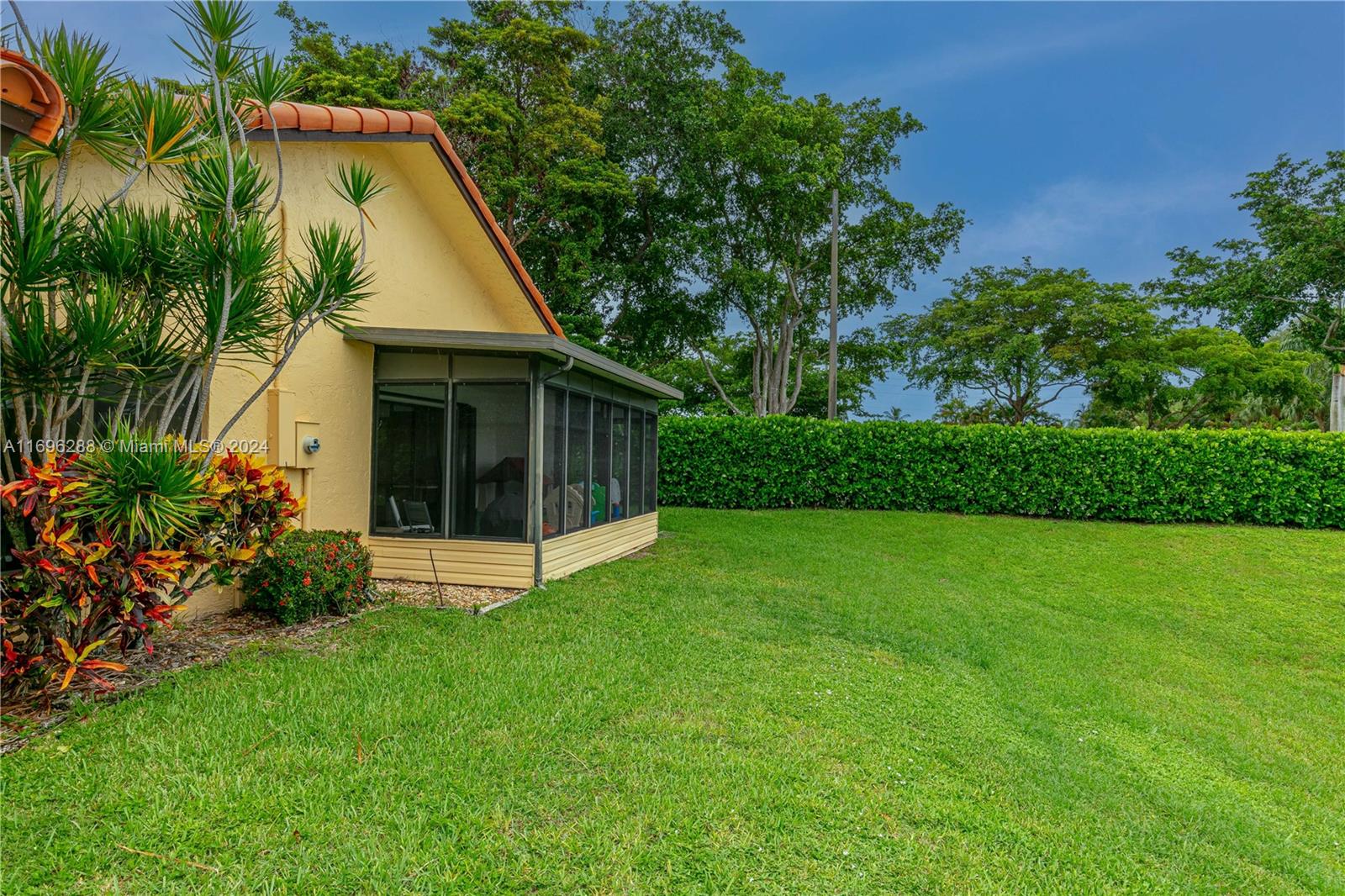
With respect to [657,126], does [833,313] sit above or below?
below

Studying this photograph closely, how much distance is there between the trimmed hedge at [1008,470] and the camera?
1214cm

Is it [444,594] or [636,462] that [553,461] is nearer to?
[444,594]

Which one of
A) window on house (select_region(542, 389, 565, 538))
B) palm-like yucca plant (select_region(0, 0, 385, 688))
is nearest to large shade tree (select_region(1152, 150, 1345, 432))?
window on house (select_region(542, 389, 565, 538))

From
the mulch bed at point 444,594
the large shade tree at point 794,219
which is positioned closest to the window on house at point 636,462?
the mulch bed at point 444,594

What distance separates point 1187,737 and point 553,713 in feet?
15.3

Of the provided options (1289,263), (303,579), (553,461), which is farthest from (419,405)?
(1289,263)

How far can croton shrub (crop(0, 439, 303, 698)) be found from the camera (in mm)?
3381

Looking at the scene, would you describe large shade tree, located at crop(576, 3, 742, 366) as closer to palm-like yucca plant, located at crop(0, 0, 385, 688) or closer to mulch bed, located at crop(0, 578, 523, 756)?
mulch bed, located at crop(0, 578, 523, 756)

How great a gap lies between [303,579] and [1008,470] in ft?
42.0

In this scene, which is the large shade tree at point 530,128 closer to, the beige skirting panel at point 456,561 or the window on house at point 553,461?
the window on house at point 553,461

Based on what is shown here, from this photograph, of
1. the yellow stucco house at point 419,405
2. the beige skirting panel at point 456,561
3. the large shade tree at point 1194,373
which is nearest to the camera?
the yellow stucco house at point 419,405

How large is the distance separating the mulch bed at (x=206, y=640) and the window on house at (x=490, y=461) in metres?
0.71

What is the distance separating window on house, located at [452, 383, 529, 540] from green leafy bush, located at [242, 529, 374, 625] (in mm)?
1429

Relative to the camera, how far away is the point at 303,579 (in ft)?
17.7
